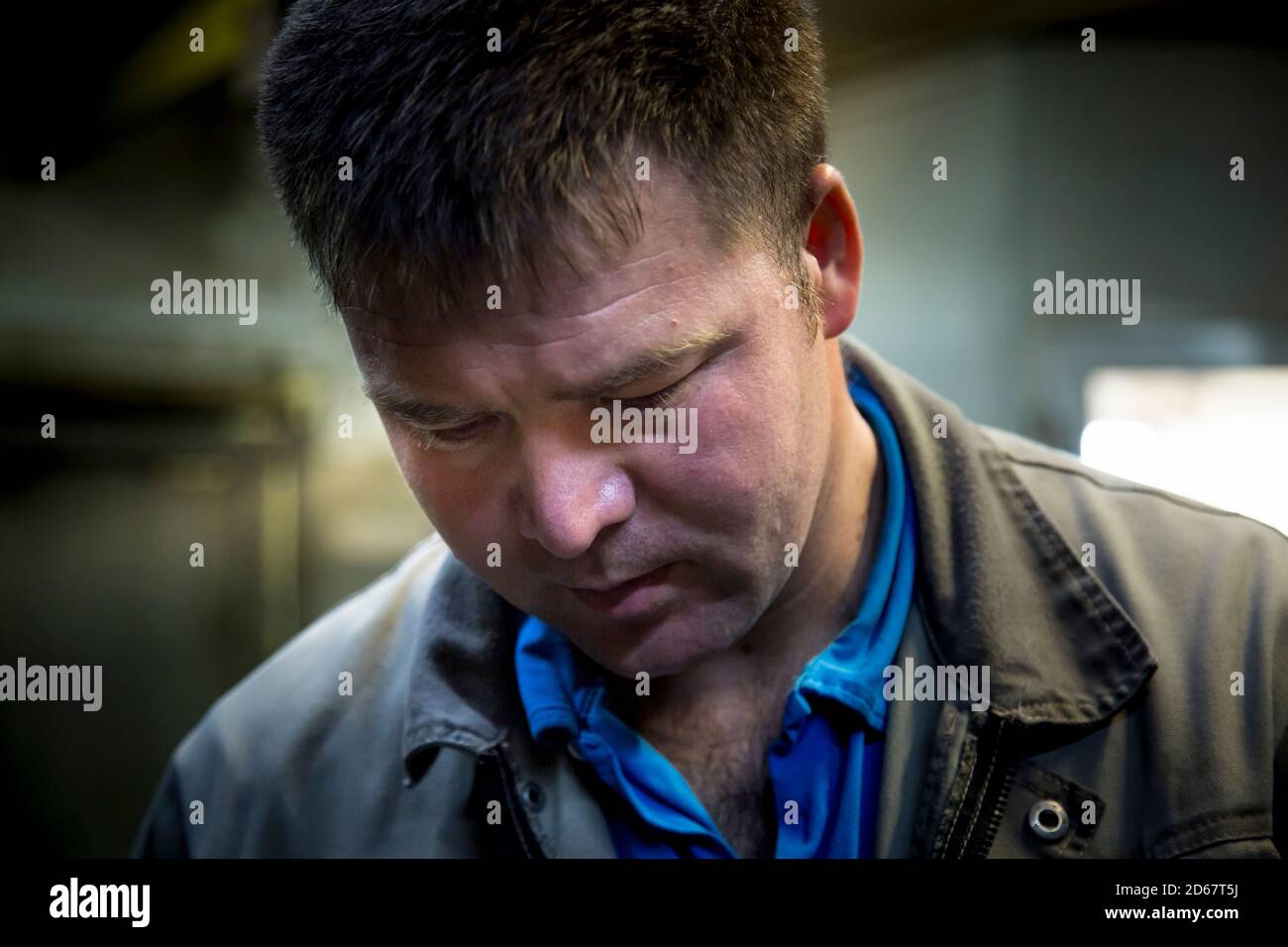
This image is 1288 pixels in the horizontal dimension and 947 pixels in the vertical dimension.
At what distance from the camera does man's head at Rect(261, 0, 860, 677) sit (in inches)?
21.6

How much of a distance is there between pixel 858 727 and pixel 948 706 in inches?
2.7

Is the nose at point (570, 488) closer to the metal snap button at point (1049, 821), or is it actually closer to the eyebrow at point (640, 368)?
the eyebrow at point (640, 368)

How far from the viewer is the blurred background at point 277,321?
1556 millimetres

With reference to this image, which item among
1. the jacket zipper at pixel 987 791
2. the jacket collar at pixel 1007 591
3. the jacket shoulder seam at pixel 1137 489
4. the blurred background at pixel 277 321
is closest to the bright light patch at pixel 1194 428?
the blurred background at pixel 277 321

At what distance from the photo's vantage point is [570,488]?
0.58 meters

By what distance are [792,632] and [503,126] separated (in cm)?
44

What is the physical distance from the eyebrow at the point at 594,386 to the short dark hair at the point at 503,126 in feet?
0.20

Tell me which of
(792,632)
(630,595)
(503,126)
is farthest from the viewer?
(792,632)

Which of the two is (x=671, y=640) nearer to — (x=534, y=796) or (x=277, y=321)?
(x=534, y=796)

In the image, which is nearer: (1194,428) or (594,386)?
(594,386)

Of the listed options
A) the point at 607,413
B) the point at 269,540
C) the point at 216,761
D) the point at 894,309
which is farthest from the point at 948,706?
the point at 269,540

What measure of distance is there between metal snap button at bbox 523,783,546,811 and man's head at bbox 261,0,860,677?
0.43ft

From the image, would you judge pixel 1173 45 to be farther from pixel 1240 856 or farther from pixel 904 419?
pixel 1240 856

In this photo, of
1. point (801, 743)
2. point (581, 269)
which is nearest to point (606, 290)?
point (581, 269)
